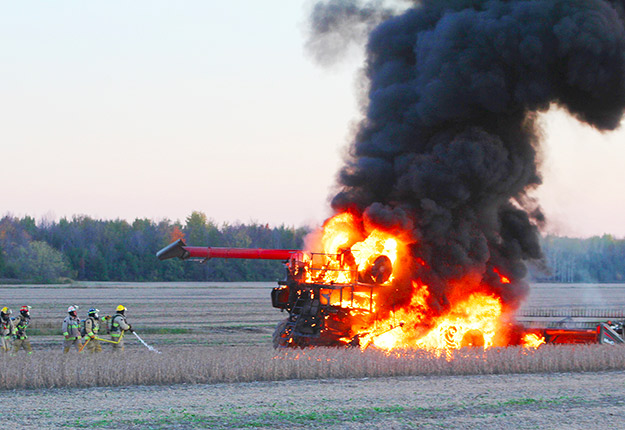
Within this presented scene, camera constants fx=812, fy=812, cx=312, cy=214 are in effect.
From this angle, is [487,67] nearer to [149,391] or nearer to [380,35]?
[380,35]

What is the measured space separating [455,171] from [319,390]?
9935mm

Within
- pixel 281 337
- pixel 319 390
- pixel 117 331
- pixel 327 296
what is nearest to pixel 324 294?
pixel 327 296

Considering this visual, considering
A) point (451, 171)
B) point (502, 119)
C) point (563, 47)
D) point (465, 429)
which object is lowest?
point (465, 429)

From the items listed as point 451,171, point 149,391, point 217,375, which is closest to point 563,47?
point 451,171

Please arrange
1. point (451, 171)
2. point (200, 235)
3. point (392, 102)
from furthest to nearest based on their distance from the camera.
A: 1. point (200, 235)
2. point (392, 102)
3. point (451, 171)

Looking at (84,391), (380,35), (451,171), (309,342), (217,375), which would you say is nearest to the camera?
(84,391)

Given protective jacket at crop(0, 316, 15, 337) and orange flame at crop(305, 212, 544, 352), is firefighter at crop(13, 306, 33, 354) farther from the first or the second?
orange flame at crop(305, 212, 544, 352)

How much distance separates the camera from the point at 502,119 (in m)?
27.2

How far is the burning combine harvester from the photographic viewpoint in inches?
918

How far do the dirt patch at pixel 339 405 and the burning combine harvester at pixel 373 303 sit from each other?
3871 millimetres

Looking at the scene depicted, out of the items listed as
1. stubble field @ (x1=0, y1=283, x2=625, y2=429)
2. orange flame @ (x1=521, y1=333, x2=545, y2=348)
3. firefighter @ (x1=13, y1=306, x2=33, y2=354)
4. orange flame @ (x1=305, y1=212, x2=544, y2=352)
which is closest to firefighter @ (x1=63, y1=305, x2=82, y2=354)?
firefighter @ (x1=13, y1=306, x2=33, y2=354)

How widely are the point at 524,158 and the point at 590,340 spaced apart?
20.9 feet

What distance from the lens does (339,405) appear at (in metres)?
16.3

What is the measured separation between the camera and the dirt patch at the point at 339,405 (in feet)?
48.1
